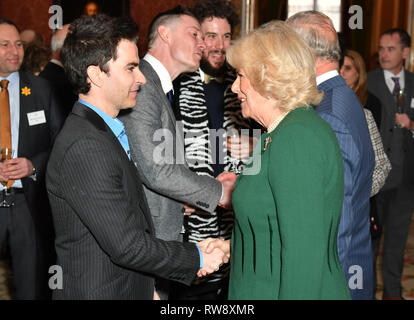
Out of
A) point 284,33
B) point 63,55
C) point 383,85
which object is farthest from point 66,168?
point 383,85

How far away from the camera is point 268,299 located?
1728 millimetres

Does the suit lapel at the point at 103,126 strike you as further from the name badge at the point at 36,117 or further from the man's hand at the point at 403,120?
the man's hand at the point at 403,120

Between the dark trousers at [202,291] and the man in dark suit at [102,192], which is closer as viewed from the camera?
the man in dark suit at [102,192]

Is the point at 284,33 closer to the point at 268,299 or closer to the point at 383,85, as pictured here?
the point at 268,299

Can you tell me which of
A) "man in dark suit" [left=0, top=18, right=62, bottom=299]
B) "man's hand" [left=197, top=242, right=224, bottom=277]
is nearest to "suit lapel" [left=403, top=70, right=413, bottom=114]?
"man in dark suit" [left=0, top=18, right=62, bottom=299]

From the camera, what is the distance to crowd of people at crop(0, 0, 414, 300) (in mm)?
1626

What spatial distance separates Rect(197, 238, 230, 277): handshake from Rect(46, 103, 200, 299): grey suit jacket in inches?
7.8

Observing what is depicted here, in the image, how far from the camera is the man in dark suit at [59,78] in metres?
3.82

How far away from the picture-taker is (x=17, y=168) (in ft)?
10.8

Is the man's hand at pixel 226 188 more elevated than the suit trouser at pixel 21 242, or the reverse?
the man's hand at pixel 226 188

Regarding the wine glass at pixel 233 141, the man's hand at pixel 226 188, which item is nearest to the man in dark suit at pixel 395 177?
the wine glass at pixel 233 141

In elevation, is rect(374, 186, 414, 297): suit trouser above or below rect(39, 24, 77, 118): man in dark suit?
below

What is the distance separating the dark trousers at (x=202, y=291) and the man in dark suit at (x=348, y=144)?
4.10 feet

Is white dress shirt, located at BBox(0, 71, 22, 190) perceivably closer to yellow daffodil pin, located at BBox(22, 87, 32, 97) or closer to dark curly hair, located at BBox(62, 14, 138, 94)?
yellow daffodil pin, located at BBox(22, 87, 32, 97)
